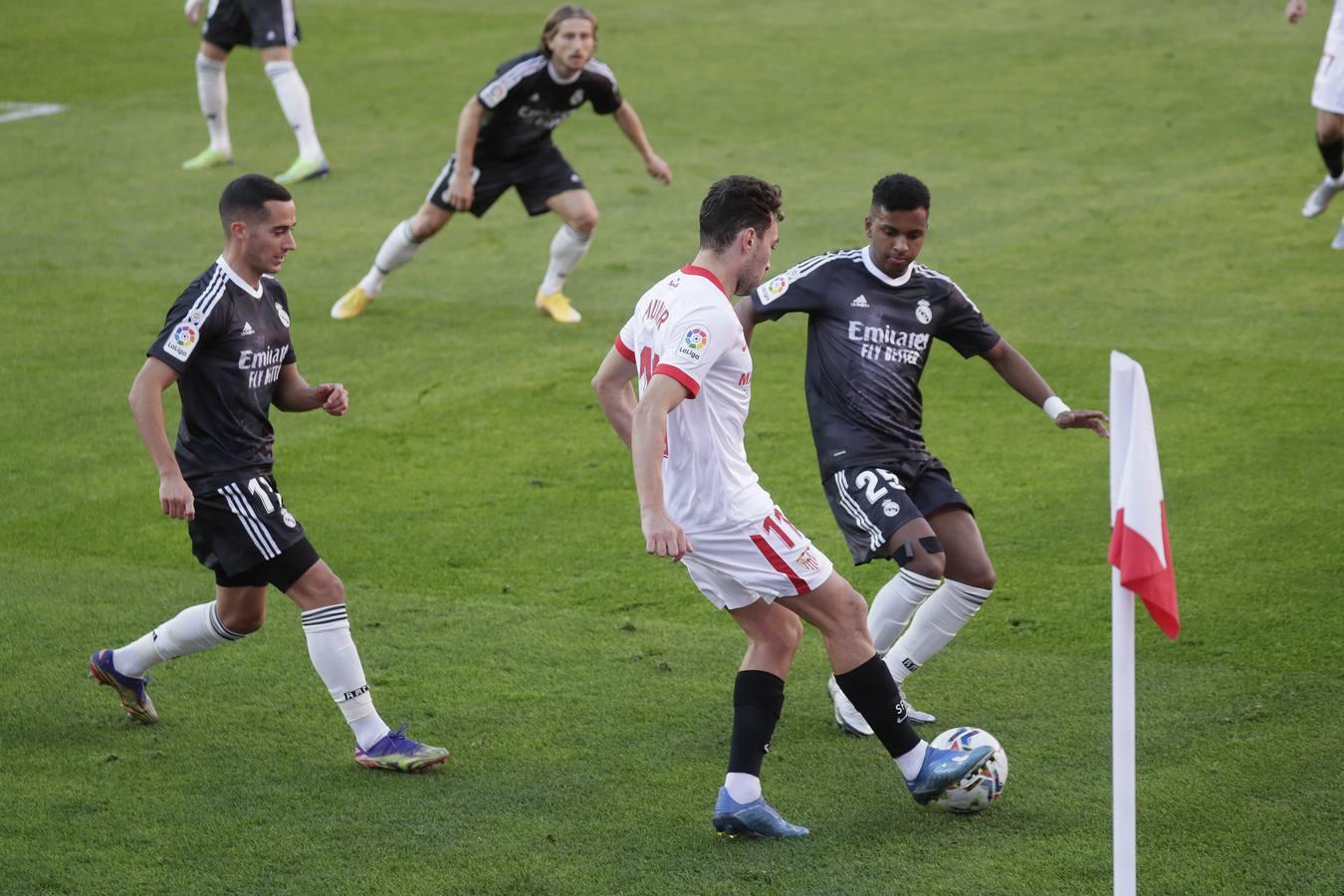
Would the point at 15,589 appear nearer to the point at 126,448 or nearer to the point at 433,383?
the point at 126,448

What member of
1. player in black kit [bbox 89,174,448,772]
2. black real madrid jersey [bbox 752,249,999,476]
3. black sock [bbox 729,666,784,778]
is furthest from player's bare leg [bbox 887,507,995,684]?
player in black kit [bbox 89,174,448,772]

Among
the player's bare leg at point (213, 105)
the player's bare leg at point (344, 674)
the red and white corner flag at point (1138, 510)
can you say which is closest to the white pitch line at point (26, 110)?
the player's bare leg at point (213, 105)

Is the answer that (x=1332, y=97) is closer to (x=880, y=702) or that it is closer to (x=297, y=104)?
(x=880, y=702)

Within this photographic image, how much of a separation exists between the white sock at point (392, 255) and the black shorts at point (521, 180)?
0.36 meters

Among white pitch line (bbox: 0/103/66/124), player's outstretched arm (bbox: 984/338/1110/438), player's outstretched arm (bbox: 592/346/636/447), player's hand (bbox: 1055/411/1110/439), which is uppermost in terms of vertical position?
white pitch line (bbox: 0/103/66/124)

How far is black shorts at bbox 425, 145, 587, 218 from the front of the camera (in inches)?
439

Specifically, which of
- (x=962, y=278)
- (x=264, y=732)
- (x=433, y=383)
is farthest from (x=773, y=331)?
(x=264, y=732)

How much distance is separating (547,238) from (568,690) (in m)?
7.72

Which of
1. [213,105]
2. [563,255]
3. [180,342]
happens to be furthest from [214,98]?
[180,342]

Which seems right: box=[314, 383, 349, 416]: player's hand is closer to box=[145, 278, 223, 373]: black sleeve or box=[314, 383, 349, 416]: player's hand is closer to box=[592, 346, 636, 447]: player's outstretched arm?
box=[145, 278, 223, 373]: black sleeve

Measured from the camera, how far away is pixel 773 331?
36.9 feet

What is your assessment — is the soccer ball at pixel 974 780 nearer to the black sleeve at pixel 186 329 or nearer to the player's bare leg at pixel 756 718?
the player's bare leg at pixel 756 718

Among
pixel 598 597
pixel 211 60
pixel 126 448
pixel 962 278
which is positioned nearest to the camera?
pixel 598 597

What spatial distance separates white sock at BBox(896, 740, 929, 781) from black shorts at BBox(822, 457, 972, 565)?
733mm
